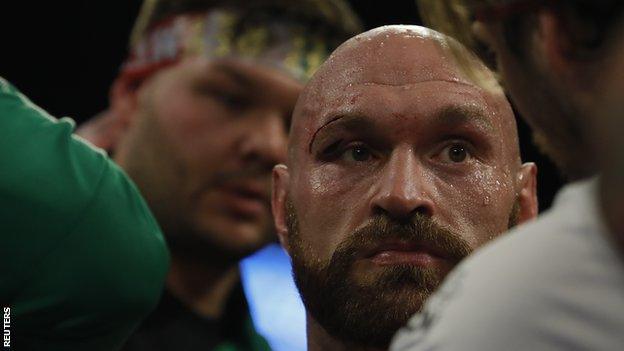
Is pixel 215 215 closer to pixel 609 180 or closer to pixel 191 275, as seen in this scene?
pixel 191 275

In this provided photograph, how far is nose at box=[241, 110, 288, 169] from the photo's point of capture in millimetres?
3176

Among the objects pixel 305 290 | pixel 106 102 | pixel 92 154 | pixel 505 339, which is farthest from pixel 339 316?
pixel 106 102

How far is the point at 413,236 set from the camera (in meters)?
1.65

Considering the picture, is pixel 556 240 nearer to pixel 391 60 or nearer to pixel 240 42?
pixel 391 60

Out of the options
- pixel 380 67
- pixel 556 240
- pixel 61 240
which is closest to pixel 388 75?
pixel 380 67

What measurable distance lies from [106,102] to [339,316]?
9.86 ft

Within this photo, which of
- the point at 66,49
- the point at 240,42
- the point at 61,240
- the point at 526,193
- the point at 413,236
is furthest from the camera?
the point at 66,49

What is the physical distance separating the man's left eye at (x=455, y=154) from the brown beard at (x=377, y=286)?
14 centimetres

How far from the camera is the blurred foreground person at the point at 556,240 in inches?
29.7

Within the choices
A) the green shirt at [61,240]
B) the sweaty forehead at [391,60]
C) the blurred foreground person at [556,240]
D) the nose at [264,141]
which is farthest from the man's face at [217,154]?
the blurred foreground person at [556,240]

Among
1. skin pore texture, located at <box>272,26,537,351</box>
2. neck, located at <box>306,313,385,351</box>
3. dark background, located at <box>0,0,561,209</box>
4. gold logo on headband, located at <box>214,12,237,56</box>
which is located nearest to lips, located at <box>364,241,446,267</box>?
skin pore texture, located at <box>272,26,537,351</box>

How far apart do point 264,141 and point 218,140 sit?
139mm

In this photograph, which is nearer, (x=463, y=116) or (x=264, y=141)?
(x=463, y=116)

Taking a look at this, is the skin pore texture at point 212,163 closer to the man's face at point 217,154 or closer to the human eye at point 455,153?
the man's face at point 217,154
